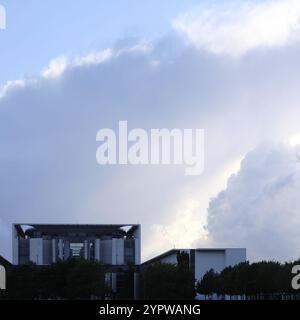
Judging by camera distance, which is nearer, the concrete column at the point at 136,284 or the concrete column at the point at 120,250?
the concrete column at the point at 136,284

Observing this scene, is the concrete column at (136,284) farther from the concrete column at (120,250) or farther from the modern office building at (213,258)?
the modern office building at (213,258)

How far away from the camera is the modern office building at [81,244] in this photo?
120 m

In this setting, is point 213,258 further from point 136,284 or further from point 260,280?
point 260,280

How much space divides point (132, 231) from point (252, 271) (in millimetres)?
50405

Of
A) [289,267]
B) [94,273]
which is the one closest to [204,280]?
[94,273]

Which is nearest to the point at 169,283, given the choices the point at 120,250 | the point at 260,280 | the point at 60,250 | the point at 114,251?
the point at 260,280

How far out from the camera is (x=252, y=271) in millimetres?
74438

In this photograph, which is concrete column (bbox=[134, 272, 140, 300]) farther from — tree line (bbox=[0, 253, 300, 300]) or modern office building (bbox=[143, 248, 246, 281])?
tree line (bbox=[0, 253, 300, 300])

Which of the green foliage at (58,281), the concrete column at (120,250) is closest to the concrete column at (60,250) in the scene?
the concrete column at (120,250)

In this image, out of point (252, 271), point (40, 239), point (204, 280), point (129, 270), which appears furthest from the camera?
point (40, 239)
